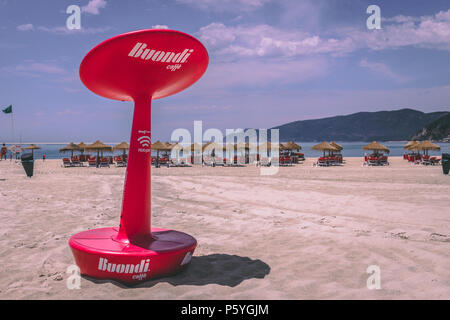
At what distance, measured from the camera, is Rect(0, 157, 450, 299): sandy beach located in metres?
2.63

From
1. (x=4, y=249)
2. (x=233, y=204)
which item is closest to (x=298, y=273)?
(x=4, y=249)

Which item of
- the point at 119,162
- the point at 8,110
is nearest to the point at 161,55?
the point at 119,162

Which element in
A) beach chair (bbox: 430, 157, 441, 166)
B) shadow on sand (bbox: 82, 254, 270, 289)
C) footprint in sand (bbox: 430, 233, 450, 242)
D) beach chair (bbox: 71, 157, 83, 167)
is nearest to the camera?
shadow on sand (bbox: 82, 254, 270, 289)

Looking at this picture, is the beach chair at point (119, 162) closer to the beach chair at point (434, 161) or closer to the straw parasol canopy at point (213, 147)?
the straw parasol canopy at point (213, 147)

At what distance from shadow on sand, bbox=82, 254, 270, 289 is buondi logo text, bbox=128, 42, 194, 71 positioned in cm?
190

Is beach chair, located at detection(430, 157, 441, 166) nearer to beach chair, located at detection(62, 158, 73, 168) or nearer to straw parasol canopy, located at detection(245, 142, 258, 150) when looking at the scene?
straw parasol canopy, located at detection(245, 142, 258, 150)

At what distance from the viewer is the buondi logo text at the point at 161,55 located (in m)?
2.57

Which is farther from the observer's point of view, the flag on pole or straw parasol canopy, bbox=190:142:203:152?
the flag on pole

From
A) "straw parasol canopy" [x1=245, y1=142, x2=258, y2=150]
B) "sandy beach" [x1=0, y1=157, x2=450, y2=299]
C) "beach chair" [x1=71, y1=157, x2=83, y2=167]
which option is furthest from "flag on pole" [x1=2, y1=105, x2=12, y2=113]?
"sandy beach" [x1=0, y1=157, x2=450, y2=299]

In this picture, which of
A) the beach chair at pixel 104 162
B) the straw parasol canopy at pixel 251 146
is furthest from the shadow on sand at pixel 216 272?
the straw parasol canopy at pixel 251 146

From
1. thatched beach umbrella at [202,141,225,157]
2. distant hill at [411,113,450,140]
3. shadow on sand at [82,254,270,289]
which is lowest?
shadow on sand at [82,254,270,289]
